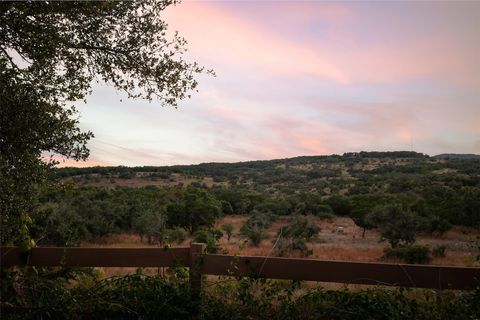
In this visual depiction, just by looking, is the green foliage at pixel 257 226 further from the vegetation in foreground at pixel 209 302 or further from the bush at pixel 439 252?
the vegetation in foreground at pixel 209 302

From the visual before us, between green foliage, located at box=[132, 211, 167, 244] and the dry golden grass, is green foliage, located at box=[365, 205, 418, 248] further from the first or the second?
green foliage, located at box=[132, 211, 167, 244]

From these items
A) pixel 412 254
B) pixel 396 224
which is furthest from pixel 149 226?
pixel 396 224

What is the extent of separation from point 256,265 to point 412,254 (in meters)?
22.8

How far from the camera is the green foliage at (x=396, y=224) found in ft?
112

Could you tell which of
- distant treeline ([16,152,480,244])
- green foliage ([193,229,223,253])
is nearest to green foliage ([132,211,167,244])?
distant treeline ([16,152,480,244])

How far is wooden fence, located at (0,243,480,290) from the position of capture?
5.30 metres

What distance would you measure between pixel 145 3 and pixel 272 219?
4281 centimetres

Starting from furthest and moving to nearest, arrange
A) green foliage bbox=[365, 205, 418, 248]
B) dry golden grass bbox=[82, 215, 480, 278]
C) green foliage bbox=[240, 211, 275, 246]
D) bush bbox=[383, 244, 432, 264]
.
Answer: green foliage bbox=[240, 211, 275, 246]
green foliage bbox=[365, 205, 418, 248]
dry golden grass bbox=[82, 215, 480, 278]
bush bbox=[383, 244, 432, 264]

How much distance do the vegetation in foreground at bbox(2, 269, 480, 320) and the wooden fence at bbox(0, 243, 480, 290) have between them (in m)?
0.19

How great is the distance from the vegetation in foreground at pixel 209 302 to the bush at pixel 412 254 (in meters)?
21.3

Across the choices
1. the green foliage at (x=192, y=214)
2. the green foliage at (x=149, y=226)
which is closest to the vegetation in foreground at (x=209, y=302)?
the green foliage at (x=149, y=226)

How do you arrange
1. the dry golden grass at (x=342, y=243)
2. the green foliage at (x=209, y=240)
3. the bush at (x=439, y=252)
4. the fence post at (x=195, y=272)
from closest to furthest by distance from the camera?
the fence post at (x=195, y=272) → the green foliage at (x=209, y=240) → the dry golden grass at (x=342, y=243) → the bush at (x=439, y=252)

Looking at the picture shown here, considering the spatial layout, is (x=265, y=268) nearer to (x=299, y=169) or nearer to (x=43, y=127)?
(x=43, y=127)

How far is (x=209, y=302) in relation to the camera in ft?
18.6
